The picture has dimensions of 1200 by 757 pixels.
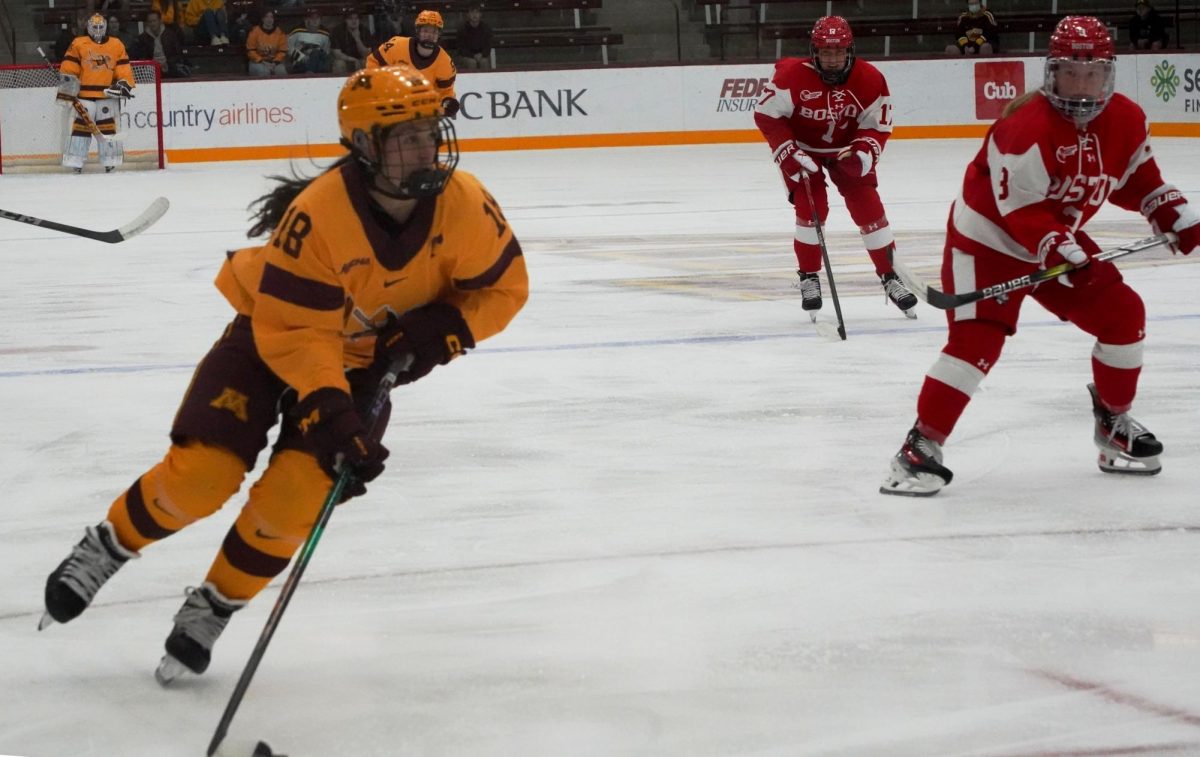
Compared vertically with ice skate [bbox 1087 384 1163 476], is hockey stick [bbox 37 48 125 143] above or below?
below

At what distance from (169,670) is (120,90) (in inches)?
483

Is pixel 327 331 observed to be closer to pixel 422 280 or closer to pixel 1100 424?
pixel 422 280

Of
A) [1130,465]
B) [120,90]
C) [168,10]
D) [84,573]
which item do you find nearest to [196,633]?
[84,573]

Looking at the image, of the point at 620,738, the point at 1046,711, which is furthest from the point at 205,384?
the point at 1046,711

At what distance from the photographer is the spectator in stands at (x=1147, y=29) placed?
15531mm

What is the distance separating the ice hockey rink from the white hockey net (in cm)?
811

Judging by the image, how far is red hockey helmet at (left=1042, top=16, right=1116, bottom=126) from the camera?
3.46 meters

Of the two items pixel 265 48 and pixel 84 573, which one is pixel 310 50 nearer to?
pixel 265 48

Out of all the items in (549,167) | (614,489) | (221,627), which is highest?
(221,627)

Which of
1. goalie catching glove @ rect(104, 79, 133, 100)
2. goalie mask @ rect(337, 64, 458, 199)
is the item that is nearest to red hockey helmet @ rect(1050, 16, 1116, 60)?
goalie mask @ rect(337, 64, 458, 199)

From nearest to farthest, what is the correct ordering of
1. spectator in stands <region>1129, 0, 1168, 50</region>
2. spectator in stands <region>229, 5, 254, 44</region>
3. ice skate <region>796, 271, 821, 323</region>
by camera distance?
ice skate <region>796, 271, 821, 323</region>
spectator in stands <region>1129, 0, 1168, 50</region>
spectator in stands <region>229, 5, 254, 44</region>

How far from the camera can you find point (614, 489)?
12.4ft

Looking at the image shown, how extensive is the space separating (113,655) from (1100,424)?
248 centimetres

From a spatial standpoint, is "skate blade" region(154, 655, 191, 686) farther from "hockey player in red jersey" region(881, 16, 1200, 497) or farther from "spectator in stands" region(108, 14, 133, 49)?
"spectator in stands" region(108, 14, 133, 49)
